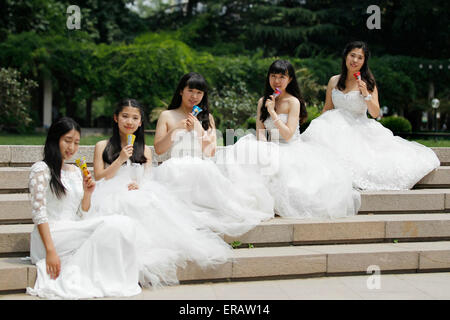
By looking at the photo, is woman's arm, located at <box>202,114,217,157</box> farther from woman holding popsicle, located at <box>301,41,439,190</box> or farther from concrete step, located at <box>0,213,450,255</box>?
woman holding popsicle, located at <box>301,41,439,190</box>

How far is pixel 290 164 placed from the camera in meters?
4.58

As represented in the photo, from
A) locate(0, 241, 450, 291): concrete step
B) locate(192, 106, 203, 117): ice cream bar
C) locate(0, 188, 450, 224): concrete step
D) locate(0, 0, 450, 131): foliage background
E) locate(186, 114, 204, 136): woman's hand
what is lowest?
locate(0, 241, 450, 291): concrete step

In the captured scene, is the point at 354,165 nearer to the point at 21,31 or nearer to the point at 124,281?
the point at 124,281

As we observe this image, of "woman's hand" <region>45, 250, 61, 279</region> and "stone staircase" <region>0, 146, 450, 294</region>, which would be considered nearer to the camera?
"woman's hand" <region>45, 250, 61, 279</region>

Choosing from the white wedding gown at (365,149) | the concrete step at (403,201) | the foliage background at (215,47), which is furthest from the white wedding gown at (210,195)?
the foliage background at (215,47)

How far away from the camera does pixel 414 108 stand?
2120 cm

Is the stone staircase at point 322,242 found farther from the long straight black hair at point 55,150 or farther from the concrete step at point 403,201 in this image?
the long straight black hair at point 55,150

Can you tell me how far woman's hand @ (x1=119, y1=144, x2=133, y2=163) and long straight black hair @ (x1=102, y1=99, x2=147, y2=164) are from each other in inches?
9.0

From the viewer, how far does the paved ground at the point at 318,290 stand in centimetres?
345

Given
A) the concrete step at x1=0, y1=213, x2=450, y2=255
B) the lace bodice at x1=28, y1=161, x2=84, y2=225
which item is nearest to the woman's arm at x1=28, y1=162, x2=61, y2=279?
the lace bodice at x1=28, y1=161, x2=84, y2=225

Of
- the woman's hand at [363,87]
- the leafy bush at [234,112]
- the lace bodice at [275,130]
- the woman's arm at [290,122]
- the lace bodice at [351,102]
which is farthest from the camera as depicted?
the leafy bush at [234,112]

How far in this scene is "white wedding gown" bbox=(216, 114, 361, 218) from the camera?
14.5ft

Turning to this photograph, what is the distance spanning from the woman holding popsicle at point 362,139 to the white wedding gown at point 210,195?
5.01ft

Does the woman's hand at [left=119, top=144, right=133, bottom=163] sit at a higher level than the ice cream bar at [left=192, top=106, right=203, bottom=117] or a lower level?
lower
